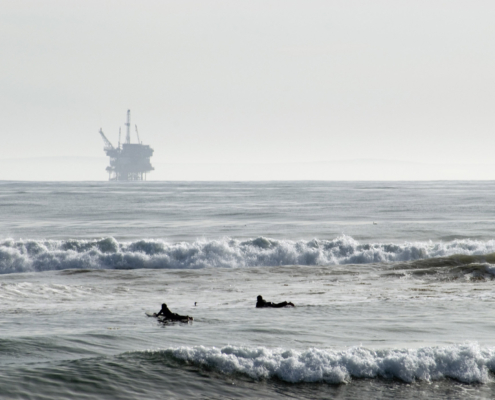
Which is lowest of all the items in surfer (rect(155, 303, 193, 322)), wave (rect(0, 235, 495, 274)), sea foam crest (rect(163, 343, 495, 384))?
wave (rect(0, 235, 495, 274))

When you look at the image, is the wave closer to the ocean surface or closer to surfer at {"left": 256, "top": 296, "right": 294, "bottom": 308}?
the ocean surface

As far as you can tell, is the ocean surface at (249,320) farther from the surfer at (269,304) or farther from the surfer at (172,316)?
the surfer at (269,304)

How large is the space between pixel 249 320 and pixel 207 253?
50.9 ft

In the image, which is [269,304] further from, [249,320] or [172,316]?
[172,316]

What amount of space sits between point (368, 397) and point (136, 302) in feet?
32.2

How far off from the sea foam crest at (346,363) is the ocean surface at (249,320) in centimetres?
2

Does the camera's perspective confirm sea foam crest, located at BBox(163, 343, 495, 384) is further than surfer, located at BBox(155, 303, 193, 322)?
No

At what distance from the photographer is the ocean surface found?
840cm

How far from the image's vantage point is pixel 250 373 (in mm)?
8641

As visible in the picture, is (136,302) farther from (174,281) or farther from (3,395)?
(3,395)

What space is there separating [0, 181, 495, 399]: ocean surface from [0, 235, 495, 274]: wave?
72mm

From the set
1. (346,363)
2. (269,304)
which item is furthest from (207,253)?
(346,363)

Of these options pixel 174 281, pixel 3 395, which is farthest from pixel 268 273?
pixel 3 395

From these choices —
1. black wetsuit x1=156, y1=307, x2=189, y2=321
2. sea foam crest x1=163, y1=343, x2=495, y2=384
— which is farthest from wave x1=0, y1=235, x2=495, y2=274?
sea foam crest x1=163, y1=343, x2=495, y2=384
